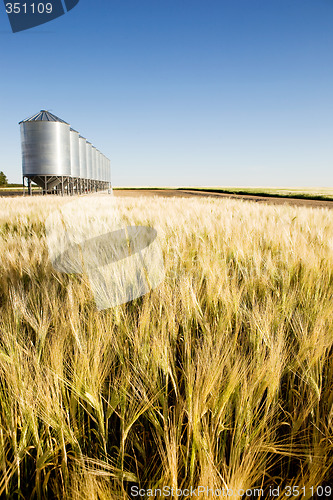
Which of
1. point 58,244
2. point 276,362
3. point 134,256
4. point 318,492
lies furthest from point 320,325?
point 58,244

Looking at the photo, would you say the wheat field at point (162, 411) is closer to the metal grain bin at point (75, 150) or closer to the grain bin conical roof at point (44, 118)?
the grain bin conical roof at point (44, 118)

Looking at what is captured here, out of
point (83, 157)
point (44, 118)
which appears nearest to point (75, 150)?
point (83, 157)

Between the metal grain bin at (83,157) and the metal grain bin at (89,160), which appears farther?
the metal grain bin at (89,160)

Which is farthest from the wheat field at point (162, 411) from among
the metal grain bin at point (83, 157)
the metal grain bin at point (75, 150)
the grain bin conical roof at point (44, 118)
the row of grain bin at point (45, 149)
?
the metal grain bin at point (83, 157)

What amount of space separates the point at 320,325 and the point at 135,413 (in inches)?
22.0

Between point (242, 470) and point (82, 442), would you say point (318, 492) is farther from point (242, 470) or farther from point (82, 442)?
point (82, 442)

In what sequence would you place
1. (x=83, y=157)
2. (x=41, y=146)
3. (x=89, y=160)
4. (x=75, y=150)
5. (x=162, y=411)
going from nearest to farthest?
(x=162, y=411)
(x=41, y=146)
(x=75, y=150)
(x=83, y=157)
(x=89, y=160)

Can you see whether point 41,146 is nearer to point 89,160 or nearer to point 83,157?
point 83,157

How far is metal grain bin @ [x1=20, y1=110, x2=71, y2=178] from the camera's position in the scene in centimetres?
1658

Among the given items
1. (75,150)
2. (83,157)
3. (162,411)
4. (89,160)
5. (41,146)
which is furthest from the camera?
(89,160)

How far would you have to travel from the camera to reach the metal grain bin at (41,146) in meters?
16.6

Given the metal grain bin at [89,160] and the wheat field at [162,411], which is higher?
the metal grain bin at [89,160]

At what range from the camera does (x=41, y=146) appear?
16.6 meters

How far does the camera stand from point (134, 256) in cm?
149
